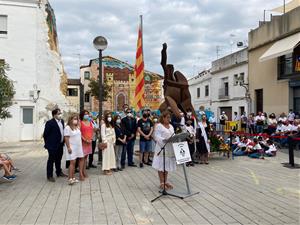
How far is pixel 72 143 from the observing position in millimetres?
7566

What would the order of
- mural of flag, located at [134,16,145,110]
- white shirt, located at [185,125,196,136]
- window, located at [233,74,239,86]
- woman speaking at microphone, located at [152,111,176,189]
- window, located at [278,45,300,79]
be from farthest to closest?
window, located at [233,74,239,86]
window, located at [278,45,300,79]
mural of flag, located at [134,16,145,110]
white shirt, located at [185,125,196,136]
woman speaking at microphone, located at [152,111,176,189]

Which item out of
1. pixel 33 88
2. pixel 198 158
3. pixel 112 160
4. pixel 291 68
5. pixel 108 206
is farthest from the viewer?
pixel 33 88

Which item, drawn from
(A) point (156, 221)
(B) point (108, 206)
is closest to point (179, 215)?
(A) point (156, 221)

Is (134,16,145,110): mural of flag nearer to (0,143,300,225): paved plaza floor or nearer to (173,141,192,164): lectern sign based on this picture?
(0,143,300,225): paved plaza floor

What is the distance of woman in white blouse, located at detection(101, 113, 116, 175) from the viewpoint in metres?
8.54

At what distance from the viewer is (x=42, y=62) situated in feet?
67.4

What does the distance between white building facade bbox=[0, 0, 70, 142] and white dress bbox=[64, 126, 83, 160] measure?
Answer: 13.7 meters

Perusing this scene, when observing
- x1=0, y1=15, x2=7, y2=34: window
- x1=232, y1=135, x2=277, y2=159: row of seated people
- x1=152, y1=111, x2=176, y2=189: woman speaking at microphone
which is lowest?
x1=232, y1=135, x2=277, y2=159: row of seated people

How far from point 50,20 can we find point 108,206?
19.5 m

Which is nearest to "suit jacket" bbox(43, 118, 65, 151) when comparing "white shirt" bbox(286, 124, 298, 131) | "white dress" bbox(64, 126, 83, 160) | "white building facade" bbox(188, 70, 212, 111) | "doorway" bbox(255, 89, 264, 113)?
"white dress" bbox(64, 126, 83, 160)

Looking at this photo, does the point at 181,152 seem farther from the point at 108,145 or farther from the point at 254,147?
the point at 254,147

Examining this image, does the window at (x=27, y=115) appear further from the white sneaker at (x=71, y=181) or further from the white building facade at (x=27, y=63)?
the white sneaker at (x=71, y=181)

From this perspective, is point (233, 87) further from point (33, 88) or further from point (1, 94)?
point (1, 94)

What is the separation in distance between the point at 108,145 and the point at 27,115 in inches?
534
